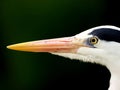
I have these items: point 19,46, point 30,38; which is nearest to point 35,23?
point 30,38

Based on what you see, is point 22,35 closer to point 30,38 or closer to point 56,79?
point 30,38

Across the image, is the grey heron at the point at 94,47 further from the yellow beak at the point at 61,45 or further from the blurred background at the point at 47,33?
the blurred background at the point at 47,33

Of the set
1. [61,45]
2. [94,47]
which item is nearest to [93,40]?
[94,47]

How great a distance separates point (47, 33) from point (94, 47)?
2250 mm

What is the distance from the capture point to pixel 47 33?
22.1 ft

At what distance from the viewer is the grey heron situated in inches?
173

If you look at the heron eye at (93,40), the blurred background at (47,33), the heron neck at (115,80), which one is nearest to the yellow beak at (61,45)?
the heron eye at (93,40)

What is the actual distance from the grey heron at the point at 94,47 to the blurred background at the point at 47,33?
2.00 metres

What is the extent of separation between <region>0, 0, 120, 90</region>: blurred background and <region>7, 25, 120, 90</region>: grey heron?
2.00 metres

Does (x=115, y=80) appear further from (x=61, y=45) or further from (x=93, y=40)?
(x=61, y=45)

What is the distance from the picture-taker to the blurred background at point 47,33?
21.8 ft

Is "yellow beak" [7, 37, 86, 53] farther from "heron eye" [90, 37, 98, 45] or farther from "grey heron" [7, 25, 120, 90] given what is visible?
"heron eye" [90, 37, 98, 45]

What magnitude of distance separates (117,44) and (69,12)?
2.35 metres

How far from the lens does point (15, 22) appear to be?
671 centimetres
